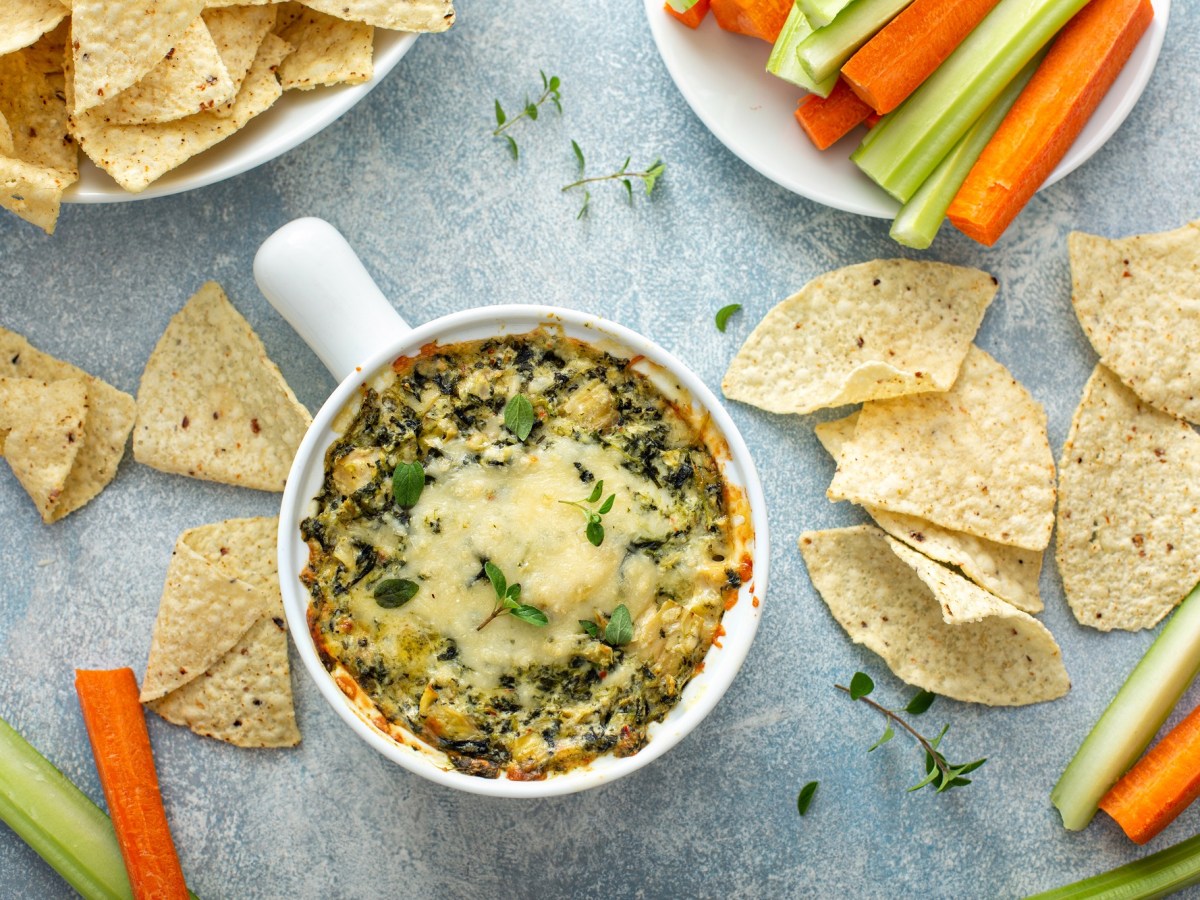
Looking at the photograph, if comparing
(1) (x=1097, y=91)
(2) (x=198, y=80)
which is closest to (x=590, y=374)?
(2) (x=198, y=80)

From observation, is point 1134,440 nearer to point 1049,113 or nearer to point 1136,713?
point 1136,713

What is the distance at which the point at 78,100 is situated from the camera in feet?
6.82

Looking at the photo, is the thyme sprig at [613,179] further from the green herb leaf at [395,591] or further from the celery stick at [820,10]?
the green herb leaf at [395,591]

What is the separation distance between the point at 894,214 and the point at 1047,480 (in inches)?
27.8

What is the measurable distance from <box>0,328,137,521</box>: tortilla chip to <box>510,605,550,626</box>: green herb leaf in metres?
1.11

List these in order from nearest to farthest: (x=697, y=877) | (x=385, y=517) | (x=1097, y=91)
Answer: (x=385, y=517) < (x=1097, y=91) < (x=697, y=877)

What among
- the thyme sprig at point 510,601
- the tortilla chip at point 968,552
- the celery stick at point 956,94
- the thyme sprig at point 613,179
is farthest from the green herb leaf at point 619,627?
the celery stick at point 956,94

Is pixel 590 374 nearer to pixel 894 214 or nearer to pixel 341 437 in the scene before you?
pixel 341 437

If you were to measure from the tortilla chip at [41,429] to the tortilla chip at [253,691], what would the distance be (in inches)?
21.2

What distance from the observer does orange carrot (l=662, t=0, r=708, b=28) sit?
2.34 m

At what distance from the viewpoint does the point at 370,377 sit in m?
2.06

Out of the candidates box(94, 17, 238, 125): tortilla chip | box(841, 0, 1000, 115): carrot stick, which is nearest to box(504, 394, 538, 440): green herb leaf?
box(94, 17, 238, 125): tortilla chip

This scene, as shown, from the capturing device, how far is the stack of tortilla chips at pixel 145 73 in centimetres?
208

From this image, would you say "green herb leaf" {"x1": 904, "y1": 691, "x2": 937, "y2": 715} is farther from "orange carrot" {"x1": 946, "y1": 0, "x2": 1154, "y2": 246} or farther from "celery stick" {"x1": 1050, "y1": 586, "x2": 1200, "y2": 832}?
"orange carrot" {"x1": 946, "y1": 0, "x2": 1154, "y2": 246}
